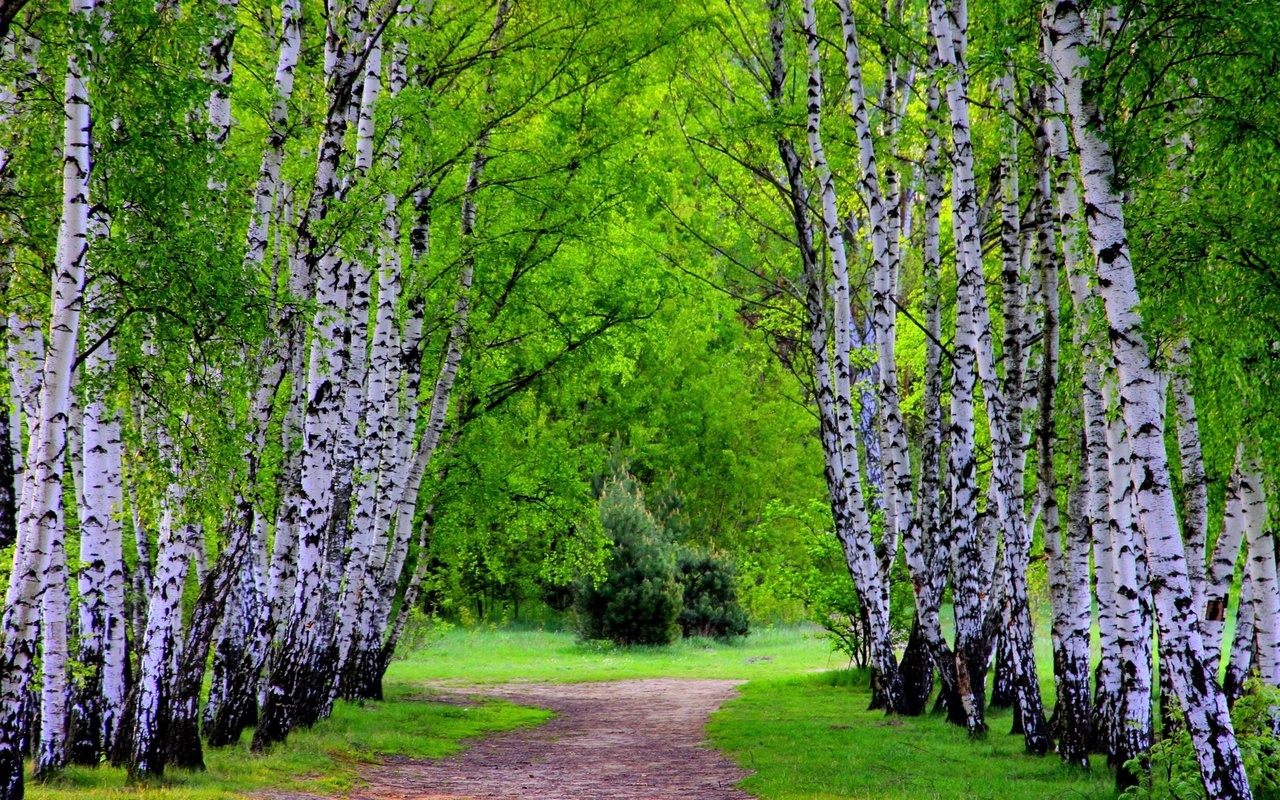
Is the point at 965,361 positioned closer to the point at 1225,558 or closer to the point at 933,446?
the point at 1225,558

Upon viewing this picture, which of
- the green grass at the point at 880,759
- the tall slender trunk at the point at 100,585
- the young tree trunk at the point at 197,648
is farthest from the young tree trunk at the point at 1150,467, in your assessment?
the tall slender trunk at the point at 100,585

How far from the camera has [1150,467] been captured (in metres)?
6.12

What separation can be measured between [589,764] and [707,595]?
20298mm

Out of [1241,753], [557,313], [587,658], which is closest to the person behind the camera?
[1241,753]

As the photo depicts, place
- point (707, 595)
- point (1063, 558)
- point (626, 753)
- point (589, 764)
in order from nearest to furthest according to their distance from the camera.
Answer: point (1063, 558) → point (589, 764) → point (626, 753) → point (707, 595)

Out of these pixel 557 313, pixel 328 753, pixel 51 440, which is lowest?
pixel 328 753

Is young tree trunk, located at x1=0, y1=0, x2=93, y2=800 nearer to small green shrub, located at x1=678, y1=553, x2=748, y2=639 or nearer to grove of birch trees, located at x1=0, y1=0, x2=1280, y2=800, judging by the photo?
grove of birch trees, located at x1=0, y1=0, x2=1280, y2=800

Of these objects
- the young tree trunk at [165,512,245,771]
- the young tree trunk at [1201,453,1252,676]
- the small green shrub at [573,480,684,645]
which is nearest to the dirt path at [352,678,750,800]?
the young tree trunk at [165,512,245,771]

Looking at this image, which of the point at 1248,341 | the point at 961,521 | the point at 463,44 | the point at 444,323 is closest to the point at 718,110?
the point at 463,44

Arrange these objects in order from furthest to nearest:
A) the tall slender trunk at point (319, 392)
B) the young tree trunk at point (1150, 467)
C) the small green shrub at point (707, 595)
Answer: the small green shrub at point (707, 595)
the tall slender trunk at point (319, 392)
the young tree trunk at point (1150, 467)

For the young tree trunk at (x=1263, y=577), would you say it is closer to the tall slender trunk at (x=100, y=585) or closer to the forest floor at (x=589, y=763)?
the forest floor at (x=589, y=763)

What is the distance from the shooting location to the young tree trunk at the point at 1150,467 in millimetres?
6020

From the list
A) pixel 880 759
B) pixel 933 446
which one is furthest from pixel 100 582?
pixel 933 446

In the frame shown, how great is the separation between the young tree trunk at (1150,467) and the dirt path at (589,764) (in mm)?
4366
